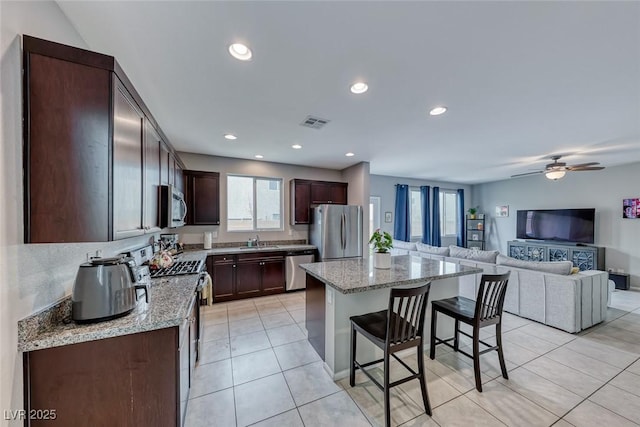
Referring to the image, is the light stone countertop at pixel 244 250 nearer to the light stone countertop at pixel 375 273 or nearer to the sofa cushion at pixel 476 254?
the light stone countertop at pixel 375 273

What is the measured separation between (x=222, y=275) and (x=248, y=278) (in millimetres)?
453

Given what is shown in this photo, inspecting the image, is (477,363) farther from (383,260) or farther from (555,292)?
(555,292)

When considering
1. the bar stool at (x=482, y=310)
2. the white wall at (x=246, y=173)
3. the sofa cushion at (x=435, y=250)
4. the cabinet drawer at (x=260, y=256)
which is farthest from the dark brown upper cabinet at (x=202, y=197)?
the sofa cushion at (x=435, y=250)

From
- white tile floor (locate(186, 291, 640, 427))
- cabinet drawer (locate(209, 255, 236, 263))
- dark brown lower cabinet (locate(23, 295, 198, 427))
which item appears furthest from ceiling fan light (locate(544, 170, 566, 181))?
dark brown lower cabinet (locate(23, 295, 198, 427))

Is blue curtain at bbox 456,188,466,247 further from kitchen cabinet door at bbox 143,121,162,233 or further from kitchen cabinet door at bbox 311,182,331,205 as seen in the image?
kitchen cabinet door at bbox 143,121,162,233

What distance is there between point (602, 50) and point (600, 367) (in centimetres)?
285

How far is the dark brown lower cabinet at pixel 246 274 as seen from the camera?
4.09m

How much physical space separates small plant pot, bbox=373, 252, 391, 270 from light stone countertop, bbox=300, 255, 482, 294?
2.3 inches

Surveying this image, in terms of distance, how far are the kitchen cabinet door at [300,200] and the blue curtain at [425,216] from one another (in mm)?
4113

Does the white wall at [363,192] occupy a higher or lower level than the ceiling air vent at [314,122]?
lower

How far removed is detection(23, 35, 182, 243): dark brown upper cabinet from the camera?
3.71ft

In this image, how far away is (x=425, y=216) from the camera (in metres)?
7.38

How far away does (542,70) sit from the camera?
Answer: 1921 millimetres

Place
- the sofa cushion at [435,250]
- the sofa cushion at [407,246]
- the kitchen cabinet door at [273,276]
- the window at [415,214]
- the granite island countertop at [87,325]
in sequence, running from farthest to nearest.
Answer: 1. the window at [415,214]
2. the sofa cushion at [407,246]
3. the sofa cushion at [435,250]
4. the kitchen cabinet door at [273,276]
5. the granite island countertop at [87,325]
